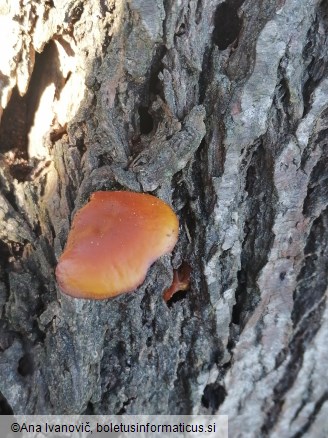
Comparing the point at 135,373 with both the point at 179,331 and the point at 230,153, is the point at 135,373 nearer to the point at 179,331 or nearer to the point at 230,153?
the point at 179,331

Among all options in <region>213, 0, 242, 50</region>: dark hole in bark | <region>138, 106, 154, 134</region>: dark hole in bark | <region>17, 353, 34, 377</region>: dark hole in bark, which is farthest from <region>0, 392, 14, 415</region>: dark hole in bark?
<region>213, 0, 242, 50</region>: dark hole in bark

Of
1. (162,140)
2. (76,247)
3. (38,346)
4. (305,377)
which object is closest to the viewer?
(76,247)

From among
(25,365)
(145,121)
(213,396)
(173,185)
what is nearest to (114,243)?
(173,185)

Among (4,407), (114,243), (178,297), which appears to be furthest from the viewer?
(4,407)

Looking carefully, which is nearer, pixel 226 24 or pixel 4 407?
pixel 226 24

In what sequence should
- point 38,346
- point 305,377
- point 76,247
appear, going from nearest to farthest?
point 76,247, point 38,346, point 305,377

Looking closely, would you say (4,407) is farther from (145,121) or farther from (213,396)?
(145,121)

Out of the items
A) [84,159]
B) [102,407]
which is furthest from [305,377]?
[84,159]
